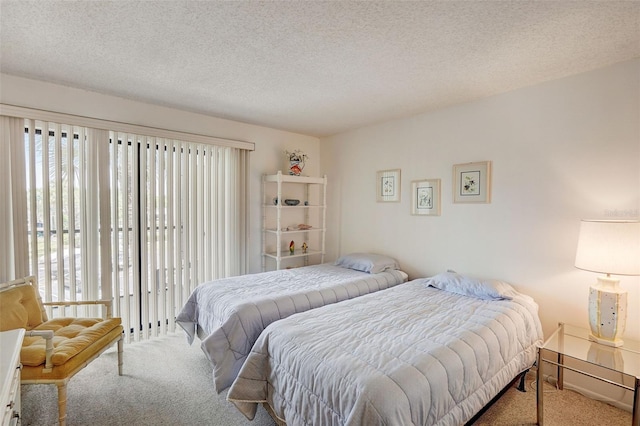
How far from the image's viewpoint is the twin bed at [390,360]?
52.8 inches

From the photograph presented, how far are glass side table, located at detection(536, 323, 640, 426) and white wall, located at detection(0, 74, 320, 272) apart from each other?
122 inches

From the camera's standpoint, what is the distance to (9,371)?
1189mm

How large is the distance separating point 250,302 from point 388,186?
7.24 feet

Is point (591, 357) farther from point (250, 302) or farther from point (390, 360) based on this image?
point (250, 302)

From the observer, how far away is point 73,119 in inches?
101

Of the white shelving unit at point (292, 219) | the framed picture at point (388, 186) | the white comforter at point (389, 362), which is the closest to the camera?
the white comforter at point (389, 362)

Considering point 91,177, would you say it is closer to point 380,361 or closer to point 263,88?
point 263,88

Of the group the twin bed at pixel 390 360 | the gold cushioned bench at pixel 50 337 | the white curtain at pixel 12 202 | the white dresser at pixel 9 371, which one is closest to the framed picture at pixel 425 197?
the twin bed at pixel 390 360

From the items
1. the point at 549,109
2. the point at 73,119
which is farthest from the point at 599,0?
the point at 73,119

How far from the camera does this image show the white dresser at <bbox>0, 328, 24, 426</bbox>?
A: 114 centimetres

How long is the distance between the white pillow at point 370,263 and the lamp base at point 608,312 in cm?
174

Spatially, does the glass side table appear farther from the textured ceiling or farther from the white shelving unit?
the white shelving unit

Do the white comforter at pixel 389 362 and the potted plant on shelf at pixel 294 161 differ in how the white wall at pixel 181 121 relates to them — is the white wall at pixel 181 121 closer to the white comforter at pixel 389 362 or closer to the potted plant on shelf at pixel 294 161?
the potted plant on shelf at pixel 294 161

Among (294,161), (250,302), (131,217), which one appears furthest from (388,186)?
(131,217)
